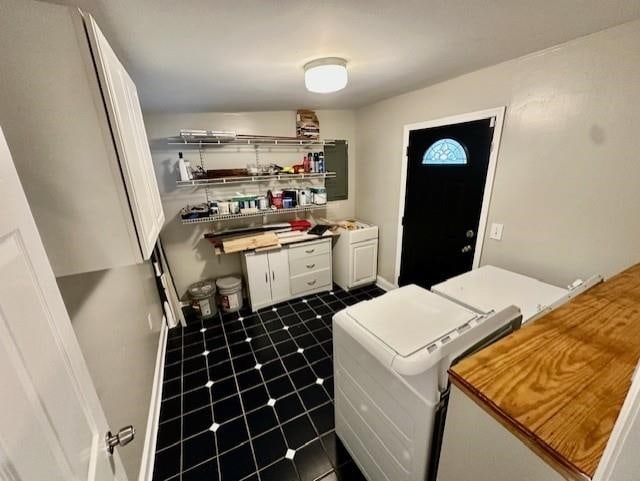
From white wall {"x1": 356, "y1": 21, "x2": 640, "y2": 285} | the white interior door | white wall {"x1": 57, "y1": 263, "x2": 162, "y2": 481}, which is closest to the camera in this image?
the white interior door

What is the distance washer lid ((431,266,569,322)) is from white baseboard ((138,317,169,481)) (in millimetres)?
1942

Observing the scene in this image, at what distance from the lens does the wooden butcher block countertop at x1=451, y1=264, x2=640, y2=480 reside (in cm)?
58

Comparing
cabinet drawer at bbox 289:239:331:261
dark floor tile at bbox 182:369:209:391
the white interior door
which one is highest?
the white interior door

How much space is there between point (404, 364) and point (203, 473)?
1.42m

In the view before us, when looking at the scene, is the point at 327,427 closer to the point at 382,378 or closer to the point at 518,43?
the point at 382,378

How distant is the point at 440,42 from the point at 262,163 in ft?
6.86

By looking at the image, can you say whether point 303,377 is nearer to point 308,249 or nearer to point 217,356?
point 217,356

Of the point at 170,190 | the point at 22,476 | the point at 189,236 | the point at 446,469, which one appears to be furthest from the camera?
the point at 189,236

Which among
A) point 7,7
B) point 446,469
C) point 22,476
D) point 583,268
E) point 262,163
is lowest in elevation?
point 446,469

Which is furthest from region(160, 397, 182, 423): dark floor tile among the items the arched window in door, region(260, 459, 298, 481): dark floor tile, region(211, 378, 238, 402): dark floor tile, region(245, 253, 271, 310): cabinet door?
the arched window in door

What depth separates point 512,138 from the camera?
178 cm

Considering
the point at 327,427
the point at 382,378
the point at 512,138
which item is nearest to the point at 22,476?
the point at 382,378

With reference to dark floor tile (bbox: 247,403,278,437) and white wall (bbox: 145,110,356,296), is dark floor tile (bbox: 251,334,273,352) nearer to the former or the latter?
dark floor tile (bbox: 247,403,278,437)

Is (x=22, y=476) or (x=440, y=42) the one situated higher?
(x=440, y=42)
